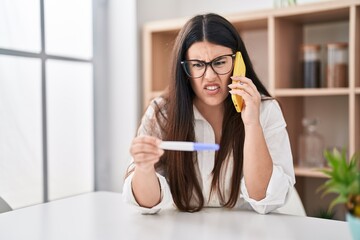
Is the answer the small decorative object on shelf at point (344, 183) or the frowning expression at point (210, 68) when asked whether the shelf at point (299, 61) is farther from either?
the small decorative object on shelf at point (344, 183)

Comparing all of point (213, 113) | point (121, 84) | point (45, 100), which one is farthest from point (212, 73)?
point (121, 84)

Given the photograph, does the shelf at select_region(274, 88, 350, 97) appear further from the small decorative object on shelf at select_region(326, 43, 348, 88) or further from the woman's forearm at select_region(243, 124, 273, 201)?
the woman's forearm at select_region(243, 124, 273, 201)

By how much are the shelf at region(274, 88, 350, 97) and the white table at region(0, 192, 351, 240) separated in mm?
988

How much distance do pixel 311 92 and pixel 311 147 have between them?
1.05 ft

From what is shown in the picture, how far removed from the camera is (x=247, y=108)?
130 centimetres

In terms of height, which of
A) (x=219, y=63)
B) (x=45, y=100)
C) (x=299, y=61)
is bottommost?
(x=45, y=100)

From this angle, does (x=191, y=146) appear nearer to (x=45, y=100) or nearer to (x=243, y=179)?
(x=243, y=179)

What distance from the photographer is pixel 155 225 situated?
45.8 inches

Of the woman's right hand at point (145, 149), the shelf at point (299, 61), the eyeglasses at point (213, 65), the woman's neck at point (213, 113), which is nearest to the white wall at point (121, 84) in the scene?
the shelf at point (299, 61)

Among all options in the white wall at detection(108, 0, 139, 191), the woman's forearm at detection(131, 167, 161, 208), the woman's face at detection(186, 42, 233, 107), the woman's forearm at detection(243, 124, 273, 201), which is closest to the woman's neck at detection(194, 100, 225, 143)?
the woman's face at detection(186, 42, 233, 107)

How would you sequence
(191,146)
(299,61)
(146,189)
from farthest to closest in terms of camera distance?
(299,61)
(146,189)
(191,146)

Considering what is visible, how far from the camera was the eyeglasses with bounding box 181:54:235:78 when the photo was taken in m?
1.36

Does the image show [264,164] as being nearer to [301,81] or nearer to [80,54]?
[301,81]

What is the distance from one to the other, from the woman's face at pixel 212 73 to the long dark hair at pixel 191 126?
0.8 inches
